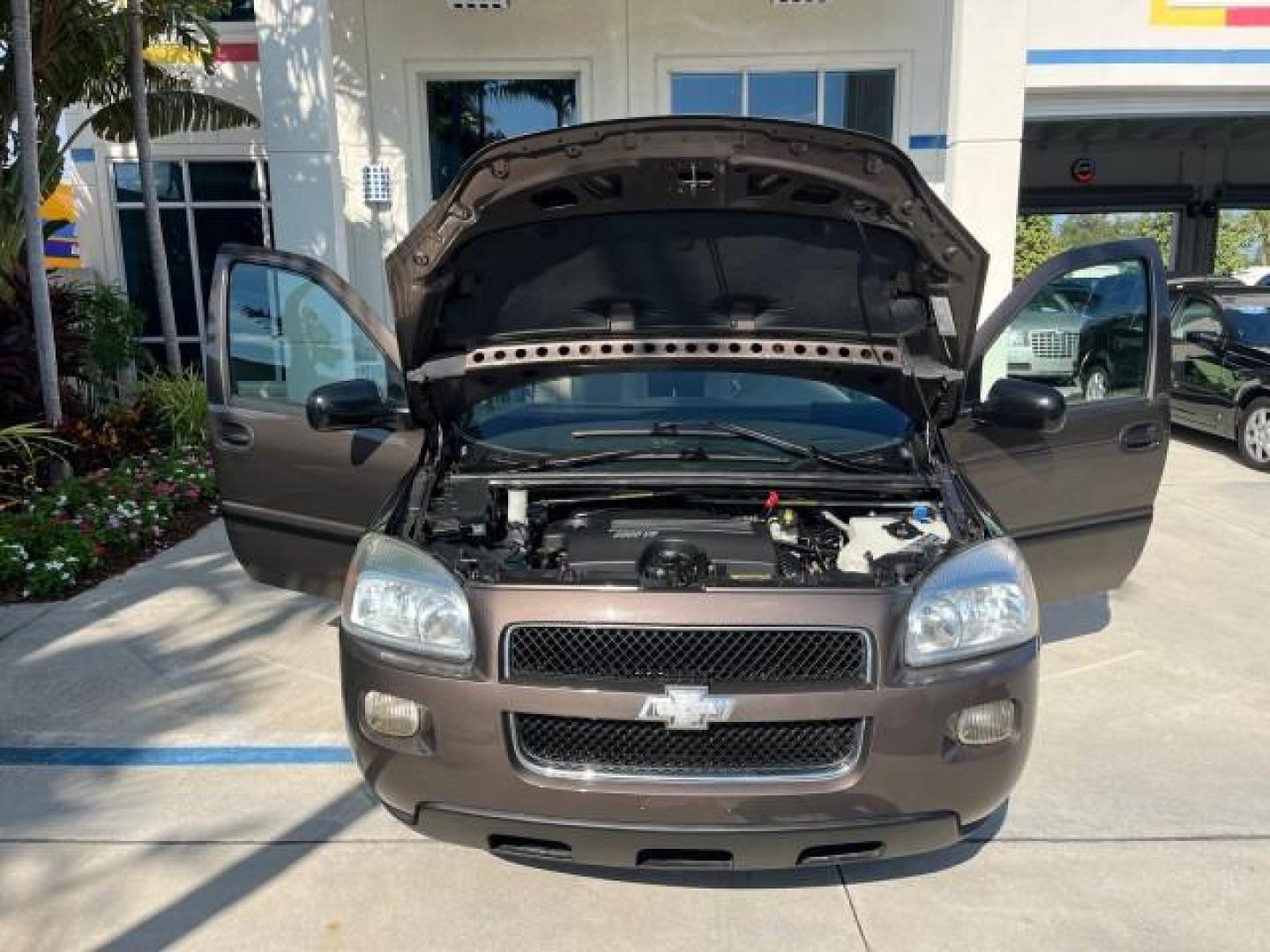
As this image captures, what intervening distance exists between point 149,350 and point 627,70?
21.9 feet

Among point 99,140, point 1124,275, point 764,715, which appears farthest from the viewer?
point 99,140

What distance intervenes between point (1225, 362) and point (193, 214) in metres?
11.3

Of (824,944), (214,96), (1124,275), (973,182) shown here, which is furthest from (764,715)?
(214,96)

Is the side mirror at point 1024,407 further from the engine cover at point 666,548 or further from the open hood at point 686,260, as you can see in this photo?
the engine cover at point 666,548

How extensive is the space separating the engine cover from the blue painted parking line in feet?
4.42

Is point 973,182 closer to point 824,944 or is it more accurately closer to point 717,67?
point 717,67

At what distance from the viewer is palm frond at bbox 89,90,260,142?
9273 millimetres

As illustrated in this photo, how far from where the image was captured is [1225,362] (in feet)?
28.3

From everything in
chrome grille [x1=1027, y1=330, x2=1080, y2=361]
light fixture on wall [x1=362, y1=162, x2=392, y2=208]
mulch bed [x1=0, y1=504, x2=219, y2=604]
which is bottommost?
mulch bed [x1=0, y1=504, x2=219, y2=604]

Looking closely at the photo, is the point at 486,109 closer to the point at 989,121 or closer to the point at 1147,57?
the point at 989,121

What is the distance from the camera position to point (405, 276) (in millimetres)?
2951

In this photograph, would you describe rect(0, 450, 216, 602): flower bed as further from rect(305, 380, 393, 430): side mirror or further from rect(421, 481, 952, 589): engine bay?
rect(421, 481, 952, 589): engine bay

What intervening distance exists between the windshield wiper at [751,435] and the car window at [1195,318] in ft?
25.0

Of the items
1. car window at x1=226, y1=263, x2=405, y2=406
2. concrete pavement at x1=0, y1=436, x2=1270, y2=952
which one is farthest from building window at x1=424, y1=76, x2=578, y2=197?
concrete pavement at x1=0, y1=436, x2=1270, y2=952
